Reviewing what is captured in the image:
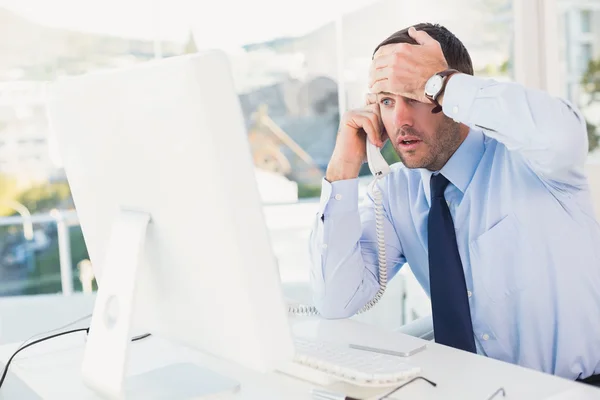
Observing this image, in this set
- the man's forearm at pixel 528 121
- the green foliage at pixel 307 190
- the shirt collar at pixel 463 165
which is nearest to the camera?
the man's forearm at pixel 528 121

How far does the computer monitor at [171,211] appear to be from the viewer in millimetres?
857

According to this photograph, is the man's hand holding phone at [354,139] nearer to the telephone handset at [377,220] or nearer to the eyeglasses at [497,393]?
the telephone handset at [377,220]

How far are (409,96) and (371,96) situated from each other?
20 centimetres

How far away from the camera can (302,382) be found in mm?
1151

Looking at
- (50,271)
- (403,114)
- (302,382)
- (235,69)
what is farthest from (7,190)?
(302,382)

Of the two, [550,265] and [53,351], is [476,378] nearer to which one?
[550,265]

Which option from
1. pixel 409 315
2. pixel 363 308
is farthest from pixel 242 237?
pixel 409 315

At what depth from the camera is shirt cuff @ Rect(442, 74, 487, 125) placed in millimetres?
1464

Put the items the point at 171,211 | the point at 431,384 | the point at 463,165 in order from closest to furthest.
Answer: the point at 171,211, the point at 431,384, the point at 463,165

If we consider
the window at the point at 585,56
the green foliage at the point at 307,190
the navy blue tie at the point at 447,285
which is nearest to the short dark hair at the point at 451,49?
the navy blue tie at the point at 447,285

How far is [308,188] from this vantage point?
6098 mm

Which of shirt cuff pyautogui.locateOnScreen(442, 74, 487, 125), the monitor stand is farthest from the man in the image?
the monitor stand

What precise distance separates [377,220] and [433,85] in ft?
1.29

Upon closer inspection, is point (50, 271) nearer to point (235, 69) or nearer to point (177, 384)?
point (235, 69)
